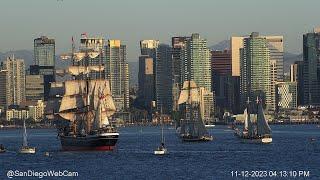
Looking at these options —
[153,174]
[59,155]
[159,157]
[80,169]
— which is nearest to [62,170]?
[80,169]

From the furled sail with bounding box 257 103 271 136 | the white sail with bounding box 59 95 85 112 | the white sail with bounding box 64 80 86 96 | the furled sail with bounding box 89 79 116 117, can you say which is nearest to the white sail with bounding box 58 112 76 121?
the white sail with bounding box 59 95 85 112

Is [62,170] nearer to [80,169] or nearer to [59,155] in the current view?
[80,169]

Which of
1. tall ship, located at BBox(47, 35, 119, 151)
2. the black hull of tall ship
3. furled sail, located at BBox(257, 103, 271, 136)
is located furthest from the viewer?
furled sail, located at BBox(257, 103, 271, 136)

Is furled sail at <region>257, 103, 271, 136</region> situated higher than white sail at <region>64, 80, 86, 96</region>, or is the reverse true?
white sail at <region>64, 80, 86, 96</region>

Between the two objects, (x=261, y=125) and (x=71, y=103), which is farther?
(x=261, y=125)

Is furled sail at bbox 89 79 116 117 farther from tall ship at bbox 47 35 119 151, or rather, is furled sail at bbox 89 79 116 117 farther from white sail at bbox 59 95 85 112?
white sail at bbox 59 95 85 112

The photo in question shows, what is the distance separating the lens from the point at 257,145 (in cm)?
18400

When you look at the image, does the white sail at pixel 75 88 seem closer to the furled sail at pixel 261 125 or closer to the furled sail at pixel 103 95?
the furled sail at pixel 103 95

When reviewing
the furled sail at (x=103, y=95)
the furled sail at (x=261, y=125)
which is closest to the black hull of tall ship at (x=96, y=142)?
the furled sail at (x=103, y=95)

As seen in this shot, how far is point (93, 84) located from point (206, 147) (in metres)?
22.9

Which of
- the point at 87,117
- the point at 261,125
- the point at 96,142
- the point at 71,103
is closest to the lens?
the point at 96,142

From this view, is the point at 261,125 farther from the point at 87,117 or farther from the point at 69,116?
the point at 69,116

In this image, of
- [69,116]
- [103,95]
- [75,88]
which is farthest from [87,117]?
[75,88]

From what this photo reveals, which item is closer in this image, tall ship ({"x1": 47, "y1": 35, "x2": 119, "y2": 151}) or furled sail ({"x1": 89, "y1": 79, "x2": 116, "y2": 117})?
tall ship ({"x1": 47, "y1": 35, "x2": 119, "y2": 151})
